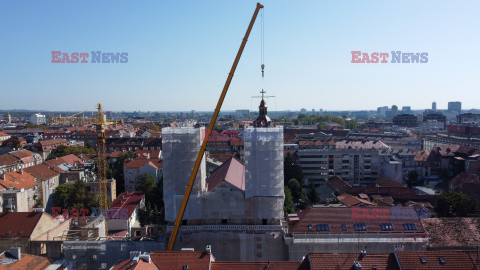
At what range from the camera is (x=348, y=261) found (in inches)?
787

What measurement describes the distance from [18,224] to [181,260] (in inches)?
712

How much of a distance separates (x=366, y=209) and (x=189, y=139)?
16.3 metres

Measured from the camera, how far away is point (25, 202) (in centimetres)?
4444

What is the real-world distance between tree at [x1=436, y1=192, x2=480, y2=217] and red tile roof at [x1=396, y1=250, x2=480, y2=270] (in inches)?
784

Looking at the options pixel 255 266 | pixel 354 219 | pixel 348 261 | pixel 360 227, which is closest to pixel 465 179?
pixel 354 219

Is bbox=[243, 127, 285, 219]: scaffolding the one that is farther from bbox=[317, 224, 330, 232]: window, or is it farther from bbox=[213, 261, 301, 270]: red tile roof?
bbox=[213, 261, 301, 270]: red tile roof

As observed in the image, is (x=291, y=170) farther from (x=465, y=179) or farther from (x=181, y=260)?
(x=181, y=260)

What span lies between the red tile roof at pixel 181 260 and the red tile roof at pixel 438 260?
11.0 meters

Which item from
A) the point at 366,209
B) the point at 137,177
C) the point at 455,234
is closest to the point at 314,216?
the point at 366,209

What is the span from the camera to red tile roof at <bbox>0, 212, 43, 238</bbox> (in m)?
29.0

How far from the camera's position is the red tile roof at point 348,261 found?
1966cm

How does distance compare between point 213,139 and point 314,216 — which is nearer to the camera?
point 314,216

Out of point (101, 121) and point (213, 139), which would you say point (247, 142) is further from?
point (213, 139)

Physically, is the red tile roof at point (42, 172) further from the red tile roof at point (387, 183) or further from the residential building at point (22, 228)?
the red tile roof at point (387, 183)
